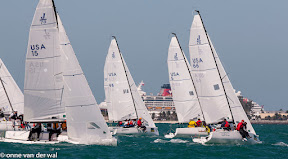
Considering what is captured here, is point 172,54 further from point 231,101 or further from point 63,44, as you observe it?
point 63,44

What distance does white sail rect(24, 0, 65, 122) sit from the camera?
992 inches

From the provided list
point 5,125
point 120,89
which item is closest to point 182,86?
point 120,89

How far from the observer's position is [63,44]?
25.1 meters

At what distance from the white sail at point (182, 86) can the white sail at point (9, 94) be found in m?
10.6

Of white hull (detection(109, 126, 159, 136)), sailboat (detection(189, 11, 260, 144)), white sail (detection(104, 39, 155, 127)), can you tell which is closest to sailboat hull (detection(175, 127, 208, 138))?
white hull (detection(109, 126, 159, 136))

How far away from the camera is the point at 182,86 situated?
1570 inches

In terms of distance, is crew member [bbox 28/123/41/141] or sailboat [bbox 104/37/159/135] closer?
crew member [bbox 28/123/41/141]

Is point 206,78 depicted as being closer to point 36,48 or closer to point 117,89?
point 36,48

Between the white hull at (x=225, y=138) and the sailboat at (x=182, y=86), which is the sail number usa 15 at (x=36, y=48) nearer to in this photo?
the white hull at (x=225, y=138)

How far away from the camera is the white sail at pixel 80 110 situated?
24.5m

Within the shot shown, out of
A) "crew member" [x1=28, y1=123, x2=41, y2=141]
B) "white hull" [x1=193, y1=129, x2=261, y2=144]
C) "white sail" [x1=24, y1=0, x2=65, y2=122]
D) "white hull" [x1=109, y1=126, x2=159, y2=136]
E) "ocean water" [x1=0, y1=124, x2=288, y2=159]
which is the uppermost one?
"white sail" [x1=24, y1=0, x2=65, y2=122]

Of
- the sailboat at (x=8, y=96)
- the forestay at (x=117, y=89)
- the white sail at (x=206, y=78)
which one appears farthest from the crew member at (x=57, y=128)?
the forestay at (x=117, y=89)

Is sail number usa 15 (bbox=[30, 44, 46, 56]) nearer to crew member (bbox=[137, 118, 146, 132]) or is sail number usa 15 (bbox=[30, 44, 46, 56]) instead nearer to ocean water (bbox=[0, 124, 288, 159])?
ocean water (bbox=[0, 124, 288, 159])

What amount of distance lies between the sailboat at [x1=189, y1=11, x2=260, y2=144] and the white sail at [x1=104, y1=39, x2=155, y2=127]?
11.9m
